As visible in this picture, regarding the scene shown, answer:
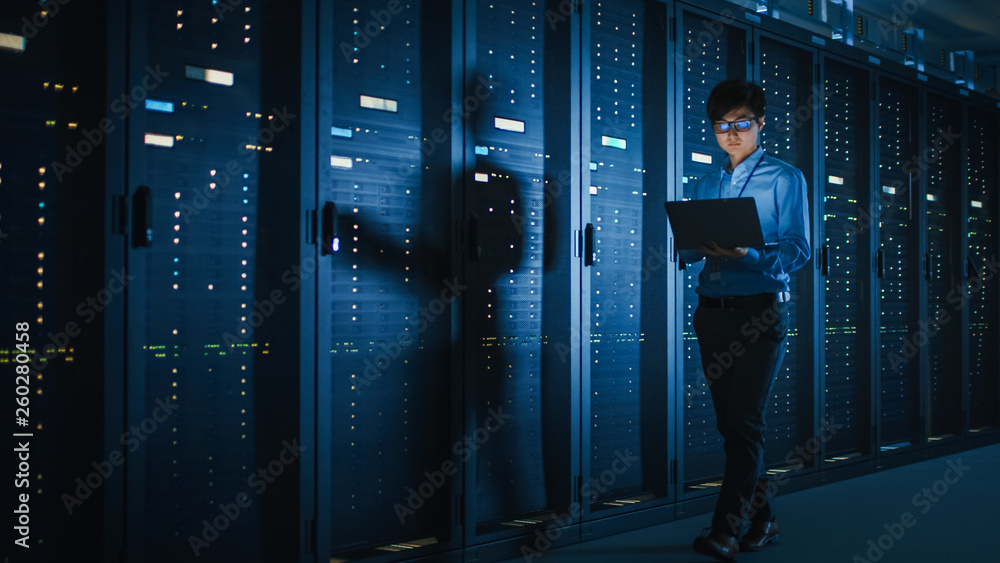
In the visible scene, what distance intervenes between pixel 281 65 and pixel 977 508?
3.18 m

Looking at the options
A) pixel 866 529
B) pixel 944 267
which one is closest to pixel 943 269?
pixel 944 267

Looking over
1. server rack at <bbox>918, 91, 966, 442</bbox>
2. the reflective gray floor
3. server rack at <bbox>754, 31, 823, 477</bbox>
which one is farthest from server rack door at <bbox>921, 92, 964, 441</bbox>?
server rack at <bbox>754, 31, 823, 477</bbox>

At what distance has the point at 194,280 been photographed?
1.94 meters

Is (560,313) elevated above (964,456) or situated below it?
above

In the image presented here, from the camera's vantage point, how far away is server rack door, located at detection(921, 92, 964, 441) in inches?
170

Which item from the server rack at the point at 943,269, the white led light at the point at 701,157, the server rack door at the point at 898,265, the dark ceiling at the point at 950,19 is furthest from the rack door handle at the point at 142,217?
the dark ceiling at the point at 950,19

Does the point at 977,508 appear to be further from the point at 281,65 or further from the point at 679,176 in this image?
the point at 281,65

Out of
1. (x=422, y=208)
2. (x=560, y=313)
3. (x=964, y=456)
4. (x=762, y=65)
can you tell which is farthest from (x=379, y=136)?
(x=964, y=456)

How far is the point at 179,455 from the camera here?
1.91m

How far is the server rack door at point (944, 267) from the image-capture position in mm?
4309

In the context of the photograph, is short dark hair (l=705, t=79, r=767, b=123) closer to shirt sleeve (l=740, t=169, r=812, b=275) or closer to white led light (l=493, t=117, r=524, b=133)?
shirt sleeve (l=740, t=169, r=812, b=275)

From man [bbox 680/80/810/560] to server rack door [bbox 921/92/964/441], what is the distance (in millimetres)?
2530

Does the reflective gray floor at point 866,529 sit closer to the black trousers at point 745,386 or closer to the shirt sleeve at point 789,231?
the black trousers at point 745,386

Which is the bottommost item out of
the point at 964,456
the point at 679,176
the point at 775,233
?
the point at 964,456
